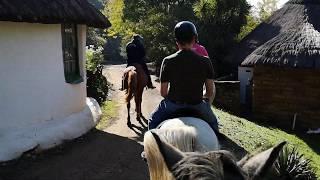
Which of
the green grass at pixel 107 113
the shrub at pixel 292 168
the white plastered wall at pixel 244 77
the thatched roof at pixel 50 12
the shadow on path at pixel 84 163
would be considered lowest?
the shrub at pixel 292 168

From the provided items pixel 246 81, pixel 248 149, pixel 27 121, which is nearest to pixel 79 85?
pixel 27 121

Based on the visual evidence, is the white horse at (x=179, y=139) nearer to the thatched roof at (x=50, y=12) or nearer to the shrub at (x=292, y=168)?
the thatched roof at (x=50, y=12)

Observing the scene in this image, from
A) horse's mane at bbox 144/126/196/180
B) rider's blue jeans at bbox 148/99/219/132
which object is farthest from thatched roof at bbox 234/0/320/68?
horse's mane at bbox 144/126/196/180

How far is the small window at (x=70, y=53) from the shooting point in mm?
10617

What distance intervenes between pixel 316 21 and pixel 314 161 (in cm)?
831

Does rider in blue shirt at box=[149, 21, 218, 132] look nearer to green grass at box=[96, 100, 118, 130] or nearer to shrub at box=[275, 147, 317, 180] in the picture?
shrub at box=[275, 147, 317, 180]

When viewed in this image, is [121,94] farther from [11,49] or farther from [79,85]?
[11,49]

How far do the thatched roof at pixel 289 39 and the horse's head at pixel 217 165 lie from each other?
14541 millimetres

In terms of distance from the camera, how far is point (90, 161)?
875cm

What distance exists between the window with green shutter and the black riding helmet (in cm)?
649

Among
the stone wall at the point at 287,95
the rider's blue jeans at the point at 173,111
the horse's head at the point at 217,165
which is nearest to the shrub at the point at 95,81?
the stone wall at the point at 287,95

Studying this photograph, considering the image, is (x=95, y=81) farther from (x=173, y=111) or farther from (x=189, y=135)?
(x=189, y=135)

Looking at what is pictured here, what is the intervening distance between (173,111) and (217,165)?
78.4 inches

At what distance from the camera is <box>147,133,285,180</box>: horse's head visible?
2383 millimetres
